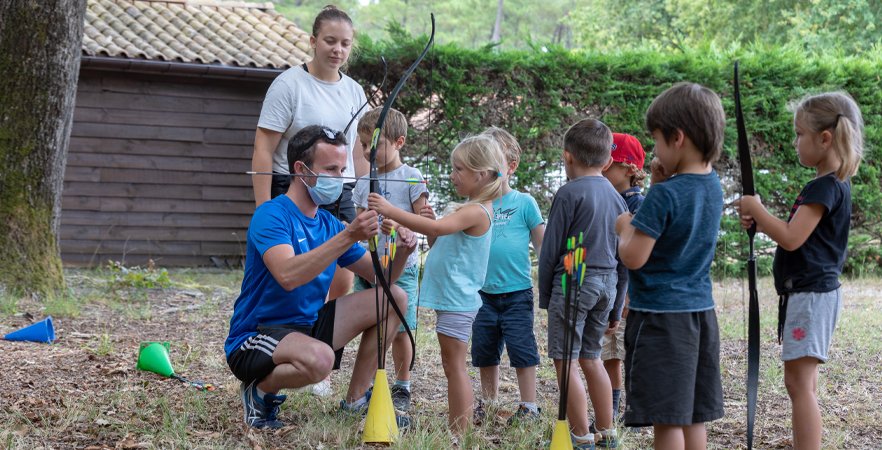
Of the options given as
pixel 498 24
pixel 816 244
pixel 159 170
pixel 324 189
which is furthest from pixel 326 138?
pixel 498 24

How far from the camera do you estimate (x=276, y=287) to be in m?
3.53

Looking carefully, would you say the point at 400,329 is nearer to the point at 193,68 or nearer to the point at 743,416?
the point at 743,416

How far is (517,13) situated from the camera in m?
40.2

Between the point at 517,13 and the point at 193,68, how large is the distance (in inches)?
1230

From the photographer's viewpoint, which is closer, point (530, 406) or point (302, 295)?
point (302, 295)

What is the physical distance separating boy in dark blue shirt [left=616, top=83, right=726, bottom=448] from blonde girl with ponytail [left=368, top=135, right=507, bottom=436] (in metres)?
0.85

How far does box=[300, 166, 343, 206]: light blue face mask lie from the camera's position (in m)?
3.53

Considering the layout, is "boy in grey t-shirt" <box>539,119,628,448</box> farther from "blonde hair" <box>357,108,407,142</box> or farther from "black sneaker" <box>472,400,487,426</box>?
"blonde hair" <box>357,108,407,142</box>

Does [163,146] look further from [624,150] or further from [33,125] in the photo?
[624,150]

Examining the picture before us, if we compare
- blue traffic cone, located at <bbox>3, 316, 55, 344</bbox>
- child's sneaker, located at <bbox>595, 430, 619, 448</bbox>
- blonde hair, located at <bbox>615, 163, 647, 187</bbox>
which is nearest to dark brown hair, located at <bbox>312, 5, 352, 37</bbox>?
blonde hair, located at <bbox>615, 163, 647, 187</bbox>

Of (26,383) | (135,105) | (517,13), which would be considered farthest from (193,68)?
(517,13)

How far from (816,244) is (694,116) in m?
0.82

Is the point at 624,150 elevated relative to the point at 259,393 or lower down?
elevated

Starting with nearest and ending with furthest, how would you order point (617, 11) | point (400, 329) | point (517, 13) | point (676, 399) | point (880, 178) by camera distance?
point (676, 399) < point (400, 329) < point (880, 178) < point (617, 11) < point (517, 13)
